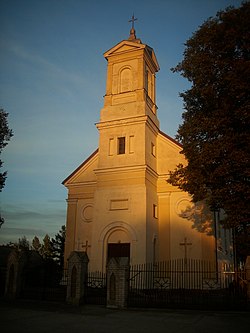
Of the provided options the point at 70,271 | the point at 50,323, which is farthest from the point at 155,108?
the point at 50,323

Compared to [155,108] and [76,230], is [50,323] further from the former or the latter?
[155,108]

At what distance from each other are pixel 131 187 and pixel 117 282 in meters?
8.44

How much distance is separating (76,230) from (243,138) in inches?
575

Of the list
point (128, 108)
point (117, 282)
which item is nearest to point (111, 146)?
point (128, 108)

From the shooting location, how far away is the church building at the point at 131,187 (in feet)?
71.1

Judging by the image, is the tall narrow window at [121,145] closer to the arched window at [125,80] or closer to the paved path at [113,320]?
the arched window at [125,80]

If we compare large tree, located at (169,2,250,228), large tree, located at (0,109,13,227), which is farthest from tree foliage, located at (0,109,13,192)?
large tree, located at (169,2,250,228)

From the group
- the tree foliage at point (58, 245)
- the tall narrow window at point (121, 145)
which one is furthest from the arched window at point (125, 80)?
the tree foliage at point (58, 245)

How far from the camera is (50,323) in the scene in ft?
35.7

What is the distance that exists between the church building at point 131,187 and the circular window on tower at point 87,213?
0.03 m

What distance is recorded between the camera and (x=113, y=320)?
457 inches

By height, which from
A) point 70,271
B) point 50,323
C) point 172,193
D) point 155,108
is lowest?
point 50,323

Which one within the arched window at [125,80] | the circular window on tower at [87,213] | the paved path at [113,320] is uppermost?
the arched window at [125,80]

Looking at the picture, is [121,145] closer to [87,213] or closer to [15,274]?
[87,213]
